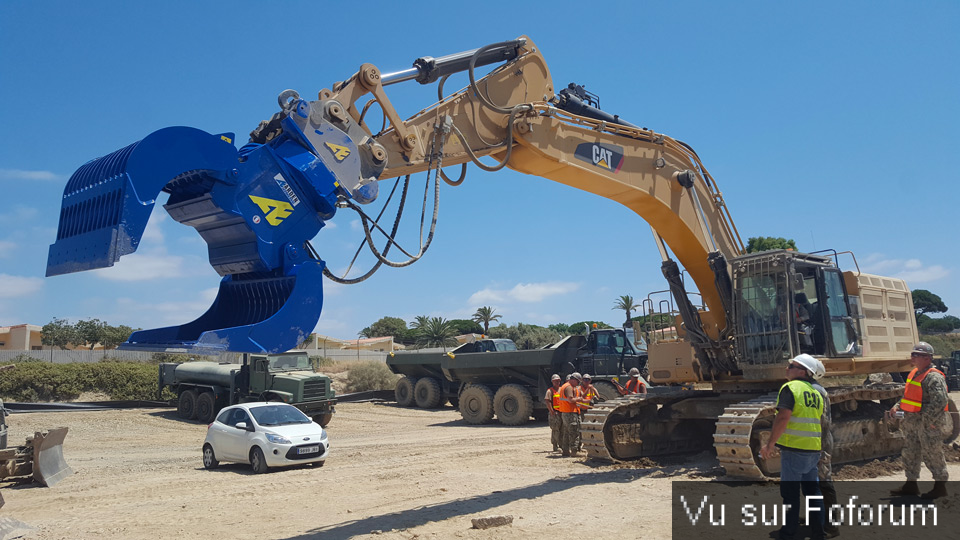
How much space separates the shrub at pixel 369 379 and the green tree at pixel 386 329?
42668 mm

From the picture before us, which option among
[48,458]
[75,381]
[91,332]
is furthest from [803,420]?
[91,332]

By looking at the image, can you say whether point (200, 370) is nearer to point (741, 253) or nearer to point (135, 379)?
point (135, 379)

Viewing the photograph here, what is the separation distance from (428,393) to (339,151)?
20.0m

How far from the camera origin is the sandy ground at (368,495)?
7652 mm

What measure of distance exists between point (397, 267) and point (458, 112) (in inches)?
97.3

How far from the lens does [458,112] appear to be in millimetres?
8641

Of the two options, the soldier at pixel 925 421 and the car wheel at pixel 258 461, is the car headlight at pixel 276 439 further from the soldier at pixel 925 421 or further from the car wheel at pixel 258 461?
the soldier at pixel 925 421

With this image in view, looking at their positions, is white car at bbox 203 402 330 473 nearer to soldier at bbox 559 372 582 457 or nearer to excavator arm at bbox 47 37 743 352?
soldier at bbox 559 372 582 457

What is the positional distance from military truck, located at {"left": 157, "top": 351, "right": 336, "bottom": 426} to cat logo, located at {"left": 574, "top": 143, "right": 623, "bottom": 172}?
501 inches

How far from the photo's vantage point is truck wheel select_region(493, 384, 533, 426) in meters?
20.0

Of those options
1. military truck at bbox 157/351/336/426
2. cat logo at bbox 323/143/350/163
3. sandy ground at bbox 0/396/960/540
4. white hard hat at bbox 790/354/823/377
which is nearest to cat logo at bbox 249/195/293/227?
cat logo at bbox 323/143/350/163

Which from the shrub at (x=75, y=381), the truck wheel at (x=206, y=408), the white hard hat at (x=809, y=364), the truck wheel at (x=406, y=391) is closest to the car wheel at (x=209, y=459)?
the truck wheel at (x=206, y=408)

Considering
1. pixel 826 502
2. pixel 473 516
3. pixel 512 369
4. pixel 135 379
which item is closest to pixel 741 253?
pixel 826 502

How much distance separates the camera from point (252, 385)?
21.2m
